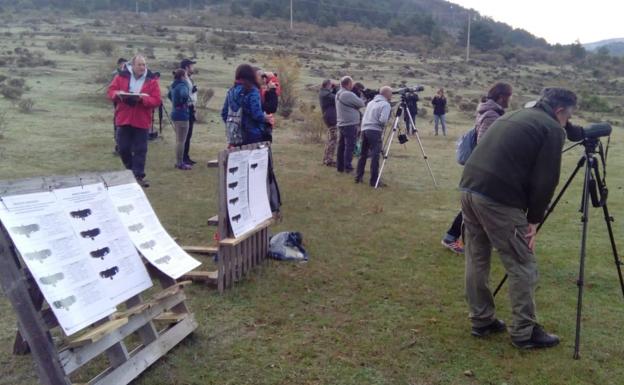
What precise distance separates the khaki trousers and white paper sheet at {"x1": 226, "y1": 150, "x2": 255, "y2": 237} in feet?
6.42

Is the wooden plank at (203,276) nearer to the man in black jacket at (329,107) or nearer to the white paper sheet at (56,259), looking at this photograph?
the white paper sheet at (56,259)

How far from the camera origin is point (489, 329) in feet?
15.1

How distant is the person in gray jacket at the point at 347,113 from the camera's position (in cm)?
1079

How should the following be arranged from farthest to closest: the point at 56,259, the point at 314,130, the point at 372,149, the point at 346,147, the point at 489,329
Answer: the point at 314,130 < the point at 346,147 < the point at 372,149 < the point at 489,329 < the point at 56,259

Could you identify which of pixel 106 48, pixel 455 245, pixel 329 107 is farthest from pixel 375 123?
pixel 106 48

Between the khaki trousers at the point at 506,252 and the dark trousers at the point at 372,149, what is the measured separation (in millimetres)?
5681

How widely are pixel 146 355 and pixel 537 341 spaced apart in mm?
2683

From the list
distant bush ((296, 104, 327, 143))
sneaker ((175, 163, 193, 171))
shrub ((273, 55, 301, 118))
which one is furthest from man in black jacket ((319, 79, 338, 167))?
shrub ((273, 55, 301, 118))

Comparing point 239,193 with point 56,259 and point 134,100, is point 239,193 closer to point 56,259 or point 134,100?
point 56,259

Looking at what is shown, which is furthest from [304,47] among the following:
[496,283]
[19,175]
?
[496,283]

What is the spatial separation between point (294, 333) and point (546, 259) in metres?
3.51

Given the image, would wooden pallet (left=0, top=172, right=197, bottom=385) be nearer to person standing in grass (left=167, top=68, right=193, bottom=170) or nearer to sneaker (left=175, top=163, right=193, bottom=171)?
person standing in grass (left=167, top=68, right=193, bottom=170)

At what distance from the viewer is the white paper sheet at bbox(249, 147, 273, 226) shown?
5.68 metres

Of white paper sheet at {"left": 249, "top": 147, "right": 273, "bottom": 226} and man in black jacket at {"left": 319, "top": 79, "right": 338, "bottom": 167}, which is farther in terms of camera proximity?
man in black jacket at {"left": 319, "top": 79, "right": 338, "bottom": 167}
